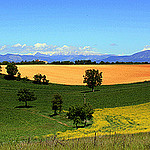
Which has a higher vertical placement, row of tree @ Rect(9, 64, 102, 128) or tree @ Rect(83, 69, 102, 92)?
tree @ Rect(83, 69, 102, 92)

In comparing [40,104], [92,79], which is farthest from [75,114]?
[92,79]

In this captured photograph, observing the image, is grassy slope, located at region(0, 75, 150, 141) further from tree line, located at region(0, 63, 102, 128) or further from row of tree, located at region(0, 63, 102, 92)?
row of tree, located at region(0, 63, 102, 92)

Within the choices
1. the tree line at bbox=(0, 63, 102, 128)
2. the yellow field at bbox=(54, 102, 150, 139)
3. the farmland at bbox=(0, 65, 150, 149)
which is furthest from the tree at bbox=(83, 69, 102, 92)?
the yellow field at bbox=(54, 102, 150, 139)

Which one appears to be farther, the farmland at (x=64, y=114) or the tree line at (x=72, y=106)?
the tree line at (x=72, y=106)

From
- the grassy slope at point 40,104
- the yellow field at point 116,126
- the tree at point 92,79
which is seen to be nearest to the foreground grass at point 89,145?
the yellow field at point 116,126

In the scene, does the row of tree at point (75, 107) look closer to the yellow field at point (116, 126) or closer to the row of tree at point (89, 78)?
the row of tree at point (89, 78)

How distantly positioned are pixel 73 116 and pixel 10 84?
2977 inches

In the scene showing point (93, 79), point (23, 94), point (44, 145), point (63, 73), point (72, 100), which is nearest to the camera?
point (44, 145)

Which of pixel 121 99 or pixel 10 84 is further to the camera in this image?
pixel 10 84

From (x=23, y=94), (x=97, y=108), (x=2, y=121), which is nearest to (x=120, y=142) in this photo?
(x=2, y=121)

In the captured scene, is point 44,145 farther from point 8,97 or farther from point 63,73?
point 63,73

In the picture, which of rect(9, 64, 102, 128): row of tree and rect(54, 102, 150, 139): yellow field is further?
rect(9, 64, 102, 128): row of tree

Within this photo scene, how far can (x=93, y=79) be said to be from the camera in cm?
12006

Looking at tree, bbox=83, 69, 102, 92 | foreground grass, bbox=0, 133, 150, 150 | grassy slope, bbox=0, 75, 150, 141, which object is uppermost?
foreground grass, bbox=0, 133, 150, 150
